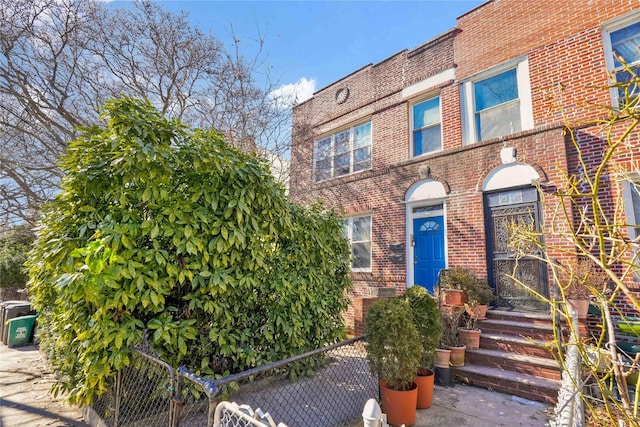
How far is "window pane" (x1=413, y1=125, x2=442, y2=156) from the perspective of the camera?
805 cm

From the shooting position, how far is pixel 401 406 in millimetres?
3549

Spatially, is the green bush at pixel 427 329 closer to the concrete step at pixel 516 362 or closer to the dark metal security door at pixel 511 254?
the concrete step at pixel 516 362

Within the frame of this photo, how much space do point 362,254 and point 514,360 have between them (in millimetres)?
4869

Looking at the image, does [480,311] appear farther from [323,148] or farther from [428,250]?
[323,148]

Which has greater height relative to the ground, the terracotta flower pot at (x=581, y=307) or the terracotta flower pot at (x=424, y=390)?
the terracotta flower pot at (x=581, y=307)

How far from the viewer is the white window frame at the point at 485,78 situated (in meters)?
6.62

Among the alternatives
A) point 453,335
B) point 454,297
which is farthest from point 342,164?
point 453,335

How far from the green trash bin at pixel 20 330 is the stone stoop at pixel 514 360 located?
32.2 ft

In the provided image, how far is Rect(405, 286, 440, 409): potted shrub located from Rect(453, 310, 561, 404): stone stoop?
113 centimetres

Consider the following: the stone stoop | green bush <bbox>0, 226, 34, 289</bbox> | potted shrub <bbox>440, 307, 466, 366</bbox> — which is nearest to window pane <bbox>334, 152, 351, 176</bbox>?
potted shrub <bbox>440, 307, 466, 366</bbox>

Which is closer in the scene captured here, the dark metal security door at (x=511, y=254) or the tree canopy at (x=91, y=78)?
the dark metal security door at (x=511, y=254)

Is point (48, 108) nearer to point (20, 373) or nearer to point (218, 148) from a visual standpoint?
point (20, 373)

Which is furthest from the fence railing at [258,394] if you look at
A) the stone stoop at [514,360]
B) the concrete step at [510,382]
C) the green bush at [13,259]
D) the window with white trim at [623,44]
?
the green bush at [13,259]

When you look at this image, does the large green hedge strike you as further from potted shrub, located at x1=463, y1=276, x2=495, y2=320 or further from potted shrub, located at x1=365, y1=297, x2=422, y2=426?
potted shrub, located at x1=463, y1=276, x2=495, y2=320
